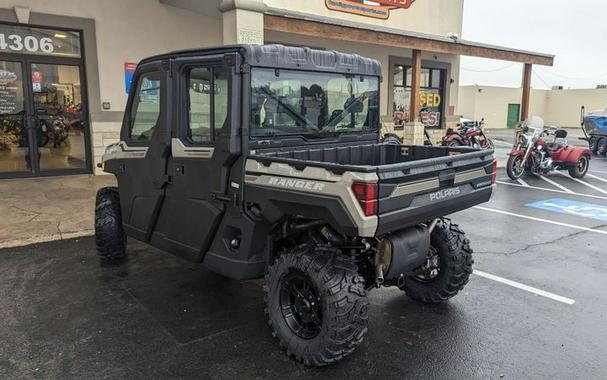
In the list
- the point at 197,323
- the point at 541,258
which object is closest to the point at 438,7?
the point at 541,258

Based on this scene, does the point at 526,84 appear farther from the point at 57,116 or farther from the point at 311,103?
the point at 311,103

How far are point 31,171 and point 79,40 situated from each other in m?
2.95

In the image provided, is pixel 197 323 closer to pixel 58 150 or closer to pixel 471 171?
pixel 471 171

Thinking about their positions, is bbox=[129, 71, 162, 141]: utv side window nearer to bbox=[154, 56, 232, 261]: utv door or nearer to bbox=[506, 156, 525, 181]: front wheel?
bbox=[154, 56, 232, 261]: utv door

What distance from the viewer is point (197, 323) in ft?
12.8

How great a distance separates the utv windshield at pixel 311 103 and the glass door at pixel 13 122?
801cm

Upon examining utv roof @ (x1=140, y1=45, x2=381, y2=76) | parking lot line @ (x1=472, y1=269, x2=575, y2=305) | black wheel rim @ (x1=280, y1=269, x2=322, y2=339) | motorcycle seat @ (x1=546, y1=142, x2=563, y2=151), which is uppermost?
utv roof @ (x1=140, y1=45, x2=381, y2=76)

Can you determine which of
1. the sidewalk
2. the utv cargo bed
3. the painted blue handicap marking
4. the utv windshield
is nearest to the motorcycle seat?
the painted blue handicap marking

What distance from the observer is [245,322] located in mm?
3920

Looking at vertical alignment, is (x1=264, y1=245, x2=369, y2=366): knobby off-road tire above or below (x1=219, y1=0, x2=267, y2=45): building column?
below

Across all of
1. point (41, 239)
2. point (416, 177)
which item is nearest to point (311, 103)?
point (416, 177)

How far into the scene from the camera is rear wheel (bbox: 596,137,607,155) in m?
18.3

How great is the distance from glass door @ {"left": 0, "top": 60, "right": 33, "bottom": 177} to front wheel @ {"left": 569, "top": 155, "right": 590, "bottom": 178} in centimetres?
1284

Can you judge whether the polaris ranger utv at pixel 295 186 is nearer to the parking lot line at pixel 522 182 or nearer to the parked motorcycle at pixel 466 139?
the parking lot line at pixel 522 182
